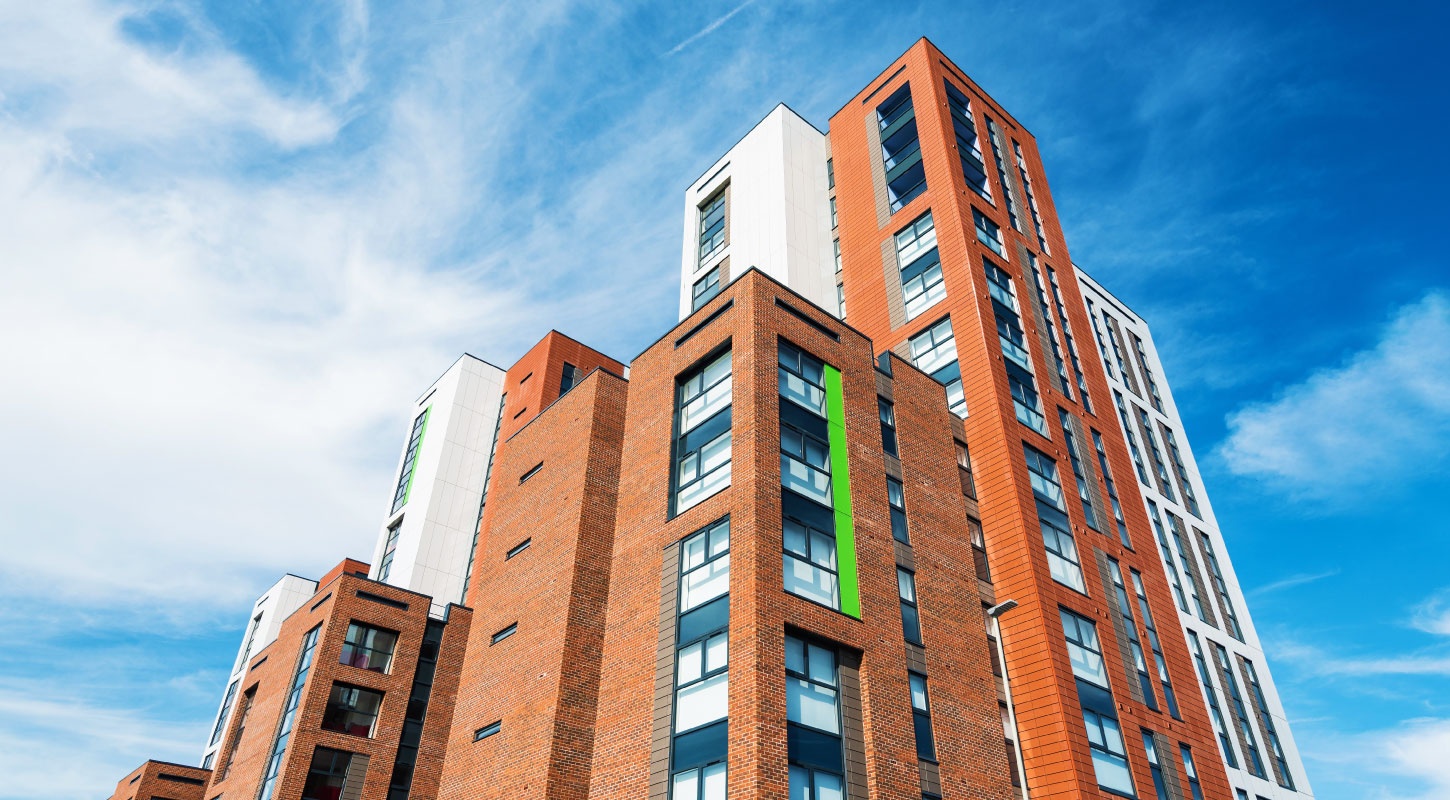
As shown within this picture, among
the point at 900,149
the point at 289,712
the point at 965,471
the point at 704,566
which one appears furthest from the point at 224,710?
the point at 900,149

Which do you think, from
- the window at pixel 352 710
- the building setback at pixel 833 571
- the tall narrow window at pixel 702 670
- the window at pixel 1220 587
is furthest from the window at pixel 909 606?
the window at pixel 1220 587

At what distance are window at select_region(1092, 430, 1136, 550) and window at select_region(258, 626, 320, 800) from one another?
3571cm

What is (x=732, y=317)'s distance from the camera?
31062 mm

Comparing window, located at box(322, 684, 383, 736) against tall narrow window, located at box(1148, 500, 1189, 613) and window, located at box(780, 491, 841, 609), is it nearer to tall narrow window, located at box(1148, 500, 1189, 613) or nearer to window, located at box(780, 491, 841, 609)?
window, located at box(780, 491, 841, 609)

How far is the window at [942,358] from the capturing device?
3897 cm

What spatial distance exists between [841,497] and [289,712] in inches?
1122

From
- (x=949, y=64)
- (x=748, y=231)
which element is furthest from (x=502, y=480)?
→ (x=949, y=64)

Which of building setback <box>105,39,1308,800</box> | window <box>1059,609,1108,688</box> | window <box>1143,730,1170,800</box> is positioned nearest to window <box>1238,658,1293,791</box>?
building setback <box>105,39,1308,800</box>

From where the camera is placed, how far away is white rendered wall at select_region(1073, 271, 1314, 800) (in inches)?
1778

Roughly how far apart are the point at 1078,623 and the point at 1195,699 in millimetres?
6942

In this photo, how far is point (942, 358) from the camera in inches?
1590

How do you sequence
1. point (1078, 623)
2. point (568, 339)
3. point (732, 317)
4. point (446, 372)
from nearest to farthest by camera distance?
point (732, 317) < point (1078, 623) < point (568, 339) < point (446, 372)

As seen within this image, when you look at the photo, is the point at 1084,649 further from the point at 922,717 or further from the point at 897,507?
the point at 922,717

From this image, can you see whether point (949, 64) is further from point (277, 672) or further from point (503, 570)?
point (277, 672)
